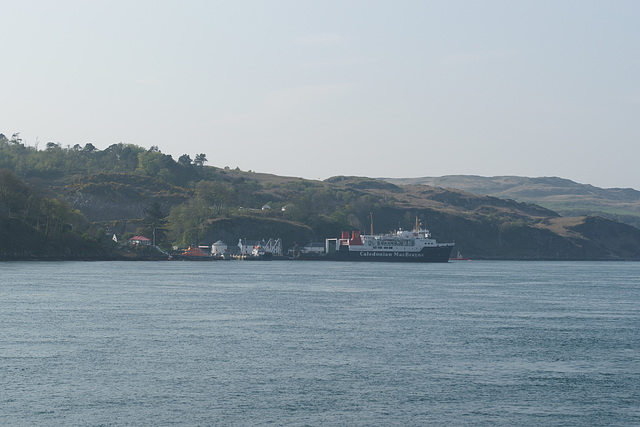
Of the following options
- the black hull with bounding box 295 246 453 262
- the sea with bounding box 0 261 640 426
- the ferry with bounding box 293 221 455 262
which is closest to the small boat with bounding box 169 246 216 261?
the ferry with bounding box 293 221 455 262

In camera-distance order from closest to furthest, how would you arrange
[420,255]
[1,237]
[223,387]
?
[223,387], [1,237], [420,255]

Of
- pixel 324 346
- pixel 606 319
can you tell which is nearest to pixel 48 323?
pixel 324 346

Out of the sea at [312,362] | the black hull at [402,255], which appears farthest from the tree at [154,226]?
the sea at [312,362]

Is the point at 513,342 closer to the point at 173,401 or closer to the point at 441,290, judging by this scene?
the point at 173,401

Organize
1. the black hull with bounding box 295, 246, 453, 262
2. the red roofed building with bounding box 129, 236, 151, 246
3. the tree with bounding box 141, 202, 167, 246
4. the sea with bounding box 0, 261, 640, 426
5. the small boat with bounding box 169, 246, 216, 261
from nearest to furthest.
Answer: the sea with bounding box 0, 261, 640, 426 → the small boat with bounding box 169, 246, 216, 261 → the red roofed building with bounding box 129, 236, 151, 246 → the black hull with bounding box 295, 246, 453, 262 → the tree with bounding box 141, 202, 167, 246

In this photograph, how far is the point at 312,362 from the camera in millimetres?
37469

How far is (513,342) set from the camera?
146 ft

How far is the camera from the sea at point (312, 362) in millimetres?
28375

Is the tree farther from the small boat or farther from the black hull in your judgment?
the black hull

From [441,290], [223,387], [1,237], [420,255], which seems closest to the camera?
[223,387]

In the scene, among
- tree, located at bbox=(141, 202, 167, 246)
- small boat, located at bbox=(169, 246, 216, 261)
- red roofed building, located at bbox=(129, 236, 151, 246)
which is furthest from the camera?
tree, located at bbox=(141, 202, 167, 246)

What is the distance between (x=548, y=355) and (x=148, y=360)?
2170 centimetres

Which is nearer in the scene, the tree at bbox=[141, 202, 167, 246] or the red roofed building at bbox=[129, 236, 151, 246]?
the red roofed building at bbox=[129, 236, 151, 246]

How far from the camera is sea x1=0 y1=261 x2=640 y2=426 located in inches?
1117
